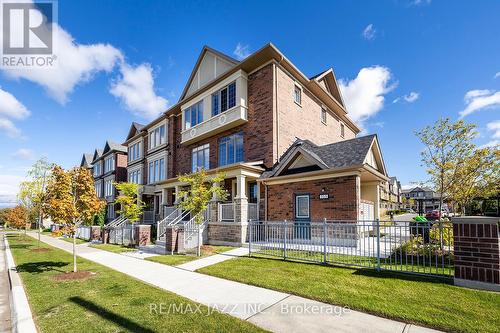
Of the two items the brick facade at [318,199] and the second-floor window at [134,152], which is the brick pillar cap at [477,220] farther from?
the second-floor window at [134,152]

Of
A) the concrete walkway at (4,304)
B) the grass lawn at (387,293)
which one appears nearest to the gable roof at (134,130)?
the concrete walkway at (4,304)

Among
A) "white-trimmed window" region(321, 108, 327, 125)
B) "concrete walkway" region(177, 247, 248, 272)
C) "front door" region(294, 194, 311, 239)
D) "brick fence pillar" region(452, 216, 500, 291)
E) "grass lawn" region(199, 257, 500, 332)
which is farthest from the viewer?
"white-trimmed window" region(321, 108, 327, 125)

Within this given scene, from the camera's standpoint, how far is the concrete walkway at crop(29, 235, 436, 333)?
4266 millimetres

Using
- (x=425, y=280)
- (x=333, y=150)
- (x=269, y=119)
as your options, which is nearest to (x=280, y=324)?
(x=425, y=280)

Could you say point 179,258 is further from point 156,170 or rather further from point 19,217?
point 19,217

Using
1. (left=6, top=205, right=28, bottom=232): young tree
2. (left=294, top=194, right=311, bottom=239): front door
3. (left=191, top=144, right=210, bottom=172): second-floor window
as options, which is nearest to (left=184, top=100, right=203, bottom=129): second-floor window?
(left=191, top=144, right=210, bottom=172): second-floor window

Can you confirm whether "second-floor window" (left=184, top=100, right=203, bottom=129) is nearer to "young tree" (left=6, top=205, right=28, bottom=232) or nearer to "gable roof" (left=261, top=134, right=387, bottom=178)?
"gable roof" (left=261, top=134, right=387, bottom=178)

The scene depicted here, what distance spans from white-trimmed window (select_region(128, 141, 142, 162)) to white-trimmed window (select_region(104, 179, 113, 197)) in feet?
17.5

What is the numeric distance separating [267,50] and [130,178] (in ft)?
74.6

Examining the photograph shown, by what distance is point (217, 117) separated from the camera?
707 inches

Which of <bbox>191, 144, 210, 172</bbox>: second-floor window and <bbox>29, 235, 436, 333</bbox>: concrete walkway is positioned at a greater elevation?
<bbox>191, 144, 210, 172</bbox>: second-floor window

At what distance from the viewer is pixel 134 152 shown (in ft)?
98.4

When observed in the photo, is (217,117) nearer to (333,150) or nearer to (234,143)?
(234,143)

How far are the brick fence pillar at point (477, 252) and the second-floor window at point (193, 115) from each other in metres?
17.1
